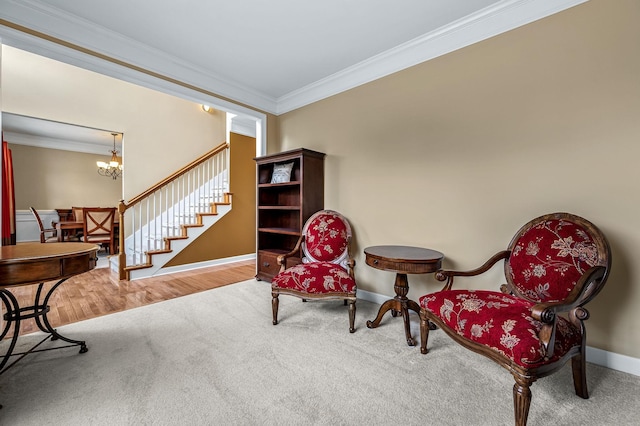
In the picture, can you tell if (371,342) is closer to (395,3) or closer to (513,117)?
(513,117)

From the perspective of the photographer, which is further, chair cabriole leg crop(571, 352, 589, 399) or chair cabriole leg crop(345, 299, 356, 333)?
chair cabriole leg crop(345, 299, 356, 333)

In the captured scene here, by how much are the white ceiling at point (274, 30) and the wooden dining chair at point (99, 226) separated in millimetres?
3494

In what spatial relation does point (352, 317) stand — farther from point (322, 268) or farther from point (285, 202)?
point (285, 202)

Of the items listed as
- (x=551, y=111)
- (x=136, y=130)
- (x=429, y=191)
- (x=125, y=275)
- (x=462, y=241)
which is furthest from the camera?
(x=136, y=130)

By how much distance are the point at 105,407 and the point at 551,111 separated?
3.34 m

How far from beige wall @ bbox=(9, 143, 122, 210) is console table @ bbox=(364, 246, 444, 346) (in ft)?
27.0

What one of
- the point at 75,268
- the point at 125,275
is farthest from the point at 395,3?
the point at 125,275

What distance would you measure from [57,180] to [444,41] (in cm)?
883

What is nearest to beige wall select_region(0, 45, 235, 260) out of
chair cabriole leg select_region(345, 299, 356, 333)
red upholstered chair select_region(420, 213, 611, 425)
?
chair cabriole leg select_region(345, 299, 356, 333)

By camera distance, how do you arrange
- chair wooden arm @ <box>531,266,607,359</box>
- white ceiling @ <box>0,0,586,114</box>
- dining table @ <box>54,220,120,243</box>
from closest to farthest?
chair wooden arm @ <box>531,266,607,359</box>, white ceiling @ <box>0,0,586,114</box>, dining table @ <box>54,220,120,243</box>

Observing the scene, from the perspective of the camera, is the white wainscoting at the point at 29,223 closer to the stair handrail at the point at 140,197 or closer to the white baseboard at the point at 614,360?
the stair handrail at the point at 140,197

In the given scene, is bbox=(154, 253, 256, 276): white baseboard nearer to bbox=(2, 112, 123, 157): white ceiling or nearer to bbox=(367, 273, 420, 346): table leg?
bbox=(2, 112, 123, 157): white ceiling

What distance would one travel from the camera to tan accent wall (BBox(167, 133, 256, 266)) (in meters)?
4.81

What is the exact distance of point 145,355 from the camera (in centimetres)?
182
